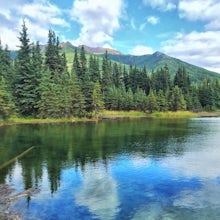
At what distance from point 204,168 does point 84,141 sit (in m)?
23.3

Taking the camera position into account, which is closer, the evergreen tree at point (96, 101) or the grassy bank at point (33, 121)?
the grassy bank at point (33, 121)

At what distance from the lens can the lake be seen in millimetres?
20906

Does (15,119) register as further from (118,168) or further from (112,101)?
(118,168)

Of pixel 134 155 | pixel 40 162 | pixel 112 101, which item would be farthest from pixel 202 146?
pixel 112 101

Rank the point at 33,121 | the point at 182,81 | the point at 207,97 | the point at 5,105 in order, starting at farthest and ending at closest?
the point at 182,81
the point at 207,97
the point at 33,121
the point at 5,105

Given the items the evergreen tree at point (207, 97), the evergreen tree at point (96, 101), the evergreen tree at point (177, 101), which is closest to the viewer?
the evergreen tree at point (96, 101)

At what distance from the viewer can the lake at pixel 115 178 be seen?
68.6ft

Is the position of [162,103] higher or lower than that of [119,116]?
higher

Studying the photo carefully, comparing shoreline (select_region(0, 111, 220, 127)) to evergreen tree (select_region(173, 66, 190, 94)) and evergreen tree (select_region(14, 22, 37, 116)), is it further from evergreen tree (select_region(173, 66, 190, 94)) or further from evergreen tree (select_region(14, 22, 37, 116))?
A: evergreen tree (select_region(173, 66, 190, 94))

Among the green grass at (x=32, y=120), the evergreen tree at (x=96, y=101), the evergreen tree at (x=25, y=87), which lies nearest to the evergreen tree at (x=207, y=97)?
the evergreen tree at (x=96, y=101)

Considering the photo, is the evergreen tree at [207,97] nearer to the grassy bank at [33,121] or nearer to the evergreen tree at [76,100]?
the evergreen tree at [76,100]

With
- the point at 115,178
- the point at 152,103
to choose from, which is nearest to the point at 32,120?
the point at 152,103

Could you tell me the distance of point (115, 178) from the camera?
95.6 ft

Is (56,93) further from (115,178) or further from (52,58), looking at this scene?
(115,178)
